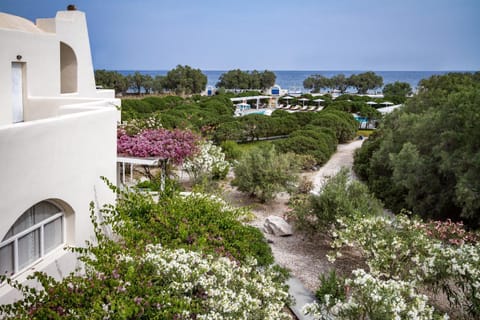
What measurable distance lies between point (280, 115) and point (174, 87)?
4446cm

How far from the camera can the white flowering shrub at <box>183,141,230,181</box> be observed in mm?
19031

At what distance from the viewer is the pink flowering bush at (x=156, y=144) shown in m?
11.4

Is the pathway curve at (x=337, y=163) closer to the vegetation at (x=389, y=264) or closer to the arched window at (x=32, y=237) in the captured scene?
the vegetation at (x=389, y=264)

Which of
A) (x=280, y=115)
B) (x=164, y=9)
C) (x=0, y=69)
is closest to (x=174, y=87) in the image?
(x=280, y=115)

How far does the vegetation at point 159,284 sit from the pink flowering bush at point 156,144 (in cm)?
398

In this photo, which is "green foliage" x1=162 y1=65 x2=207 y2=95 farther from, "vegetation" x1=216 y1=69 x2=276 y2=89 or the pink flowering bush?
the pink flowering bush

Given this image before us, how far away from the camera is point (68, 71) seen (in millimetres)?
13914

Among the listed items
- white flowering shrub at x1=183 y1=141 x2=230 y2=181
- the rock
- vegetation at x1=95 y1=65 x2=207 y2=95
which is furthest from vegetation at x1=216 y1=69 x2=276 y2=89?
the rock

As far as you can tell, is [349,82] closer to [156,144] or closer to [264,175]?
[264,175]

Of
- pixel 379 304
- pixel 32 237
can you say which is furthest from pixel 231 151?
pixel 379 304

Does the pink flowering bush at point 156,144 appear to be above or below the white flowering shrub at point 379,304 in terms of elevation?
above

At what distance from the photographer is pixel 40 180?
21.2ft

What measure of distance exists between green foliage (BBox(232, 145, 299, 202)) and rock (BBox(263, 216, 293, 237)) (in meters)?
3.44

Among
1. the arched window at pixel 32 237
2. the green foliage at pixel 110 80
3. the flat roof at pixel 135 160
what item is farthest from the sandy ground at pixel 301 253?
the green foliage at pixel 110 80
